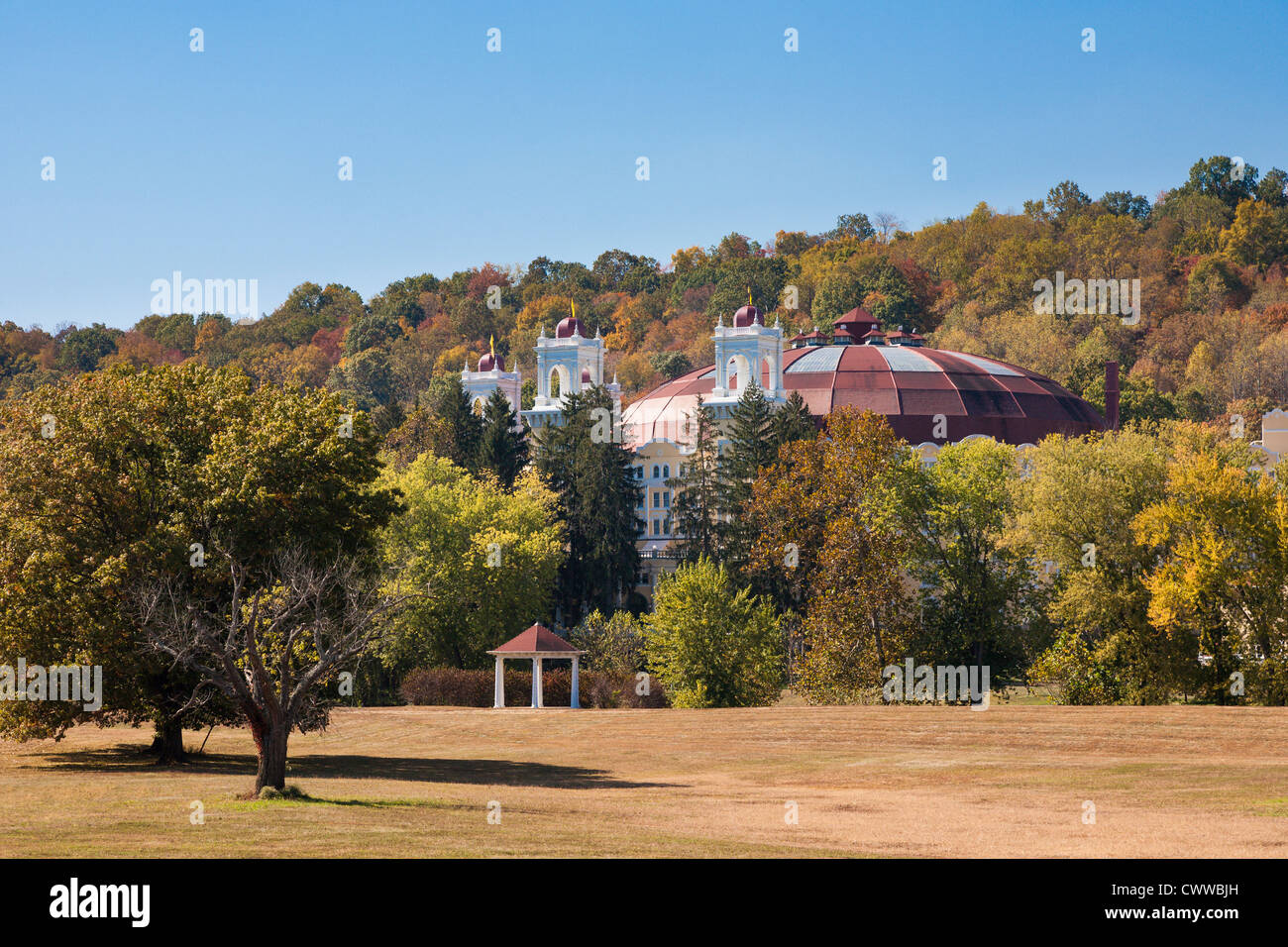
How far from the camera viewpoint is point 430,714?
227 ft

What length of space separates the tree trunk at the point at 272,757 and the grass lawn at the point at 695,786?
959 millimetres

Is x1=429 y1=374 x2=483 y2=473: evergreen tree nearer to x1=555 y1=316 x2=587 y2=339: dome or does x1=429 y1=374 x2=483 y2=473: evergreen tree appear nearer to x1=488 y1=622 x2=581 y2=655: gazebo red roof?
x1=555 y1=316 x2=587 y2=339: dome

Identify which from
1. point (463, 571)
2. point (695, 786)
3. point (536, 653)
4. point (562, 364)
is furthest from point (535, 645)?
point (562, 364)

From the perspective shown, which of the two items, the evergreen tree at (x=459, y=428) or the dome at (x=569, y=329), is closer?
the evergreen tree at (x=459, y=428)

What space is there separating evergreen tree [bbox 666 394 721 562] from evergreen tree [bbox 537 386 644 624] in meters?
3.22

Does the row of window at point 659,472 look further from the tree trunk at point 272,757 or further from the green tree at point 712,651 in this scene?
the tree trunk at point 272,757

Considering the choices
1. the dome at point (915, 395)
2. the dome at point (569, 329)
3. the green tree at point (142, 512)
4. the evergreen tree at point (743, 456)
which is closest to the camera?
the green tree at point (142, 512)

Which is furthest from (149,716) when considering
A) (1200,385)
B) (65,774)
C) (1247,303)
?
(1247,303)

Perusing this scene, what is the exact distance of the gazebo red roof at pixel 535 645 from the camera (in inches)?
2896

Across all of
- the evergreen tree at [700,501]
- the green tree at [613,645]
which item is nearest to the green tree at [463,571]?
the green tree at [613,645]

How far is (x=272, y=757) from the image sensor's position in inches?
1375

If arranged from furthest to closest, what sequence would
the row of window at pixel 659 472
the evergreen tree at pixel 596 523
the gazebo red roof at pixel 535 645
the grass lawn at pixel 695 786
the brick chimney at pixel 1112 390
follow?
1. the brick chimney at pixel 1112 390
2. the row of window at pixel 659 472
3. the evergreen tree at pixel 596 523
4. the gazebo red roof at pixel 535 645
5. the grass lawn at pixel 695 786
